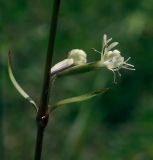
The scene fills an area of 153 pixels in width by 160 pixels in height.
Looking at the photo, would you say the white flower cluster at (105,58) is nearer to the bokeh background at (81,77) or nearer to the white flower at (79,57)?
the white flower at (79,57)

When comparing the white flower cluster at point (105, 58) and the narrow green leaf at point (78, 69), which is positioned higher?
the white flower cluster at point (105, 58)

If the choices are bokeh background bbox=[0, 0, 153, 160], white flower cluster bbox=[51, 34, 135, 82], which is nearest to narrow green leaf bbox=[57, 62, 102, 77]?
white flower cluster bbox=[51, 34, 135, 82]

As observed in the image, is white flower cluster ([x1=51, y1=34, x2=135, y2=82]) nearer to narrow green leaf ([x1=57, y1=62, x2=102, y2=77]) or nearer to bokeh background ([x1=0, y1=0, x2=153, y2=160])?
narrow green leaf ([x1=57, y1=62, x2=102, y2=77])

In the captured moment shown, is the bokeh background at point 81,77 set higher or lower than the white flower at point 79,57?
lower

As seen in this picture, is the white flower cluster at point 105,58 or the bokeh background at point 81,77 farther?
the bokeh background at point 81,77

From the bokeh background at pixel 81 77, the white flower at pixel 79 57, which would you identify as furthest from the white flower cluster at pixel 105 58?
the bokeh background at pixel 81 77

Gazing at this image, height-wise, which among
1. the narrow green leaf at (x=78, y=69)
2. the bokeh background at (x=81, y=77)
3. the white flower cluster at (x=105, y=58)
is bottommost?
the bokeh background at (x=81, y=77)

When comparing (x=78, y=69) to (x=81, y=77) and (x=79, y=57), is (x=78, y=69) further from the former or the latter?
(x=81, y=77)

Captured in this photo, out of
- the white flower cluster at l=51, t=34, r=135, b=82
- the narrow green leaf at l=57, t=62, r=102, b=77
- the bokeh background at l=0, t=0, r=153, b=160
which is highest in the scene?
the white flower cluster at l=51, t=34, r=135, b=82
